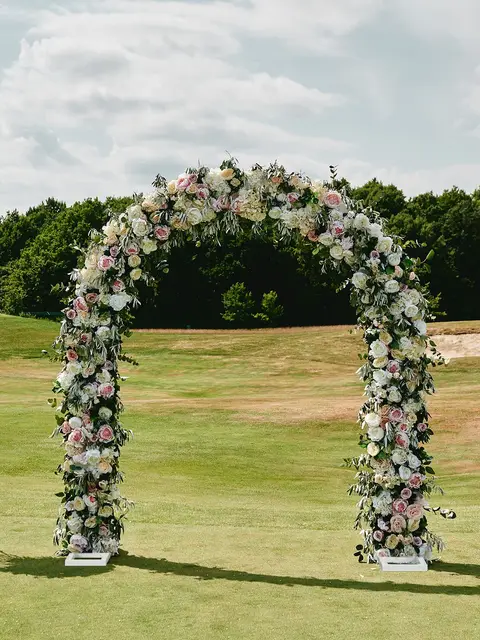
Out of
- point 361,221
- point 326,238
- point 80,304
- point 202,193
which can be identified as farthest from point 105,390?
point 361,221

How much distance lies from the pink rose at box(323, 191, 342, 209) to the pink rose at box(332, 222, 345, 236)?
0.75ft

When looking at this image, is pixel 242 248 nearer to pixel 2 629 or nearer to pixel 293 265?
pixel 293 265

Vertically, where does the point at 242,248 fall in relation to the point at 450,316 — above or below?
above

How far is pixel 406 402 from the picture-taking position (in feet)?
33.3

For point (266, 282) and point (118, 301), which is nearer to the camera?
point (118, 301)

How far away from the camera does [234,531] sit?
39.6ft

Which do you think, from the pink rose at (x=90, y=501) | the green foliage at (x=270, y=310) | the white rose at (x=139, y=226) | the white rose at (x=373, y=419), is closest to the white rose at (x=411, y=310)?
the white rose at (x=373, y=419)

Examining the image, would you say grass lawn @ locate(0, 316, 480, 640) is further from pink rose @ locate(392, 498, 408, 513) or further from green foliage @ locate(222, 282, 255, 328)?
green foliage @ locate(222, 282, 255, 328)

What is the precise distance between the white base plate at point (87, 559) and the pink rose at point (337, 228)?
4.70 meters

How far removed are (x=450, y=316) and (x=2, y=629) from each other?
64349 millimetres

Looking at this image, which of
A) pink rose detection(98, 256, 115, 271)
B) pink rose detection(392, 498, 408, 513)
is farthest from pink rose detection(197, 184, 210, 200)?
pink rose detection(392, 498, 408, 513)

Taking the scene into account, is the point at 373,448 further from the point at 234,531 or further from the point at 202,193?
the point at 202,193

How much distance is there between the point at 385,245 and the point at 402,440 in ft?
7.59

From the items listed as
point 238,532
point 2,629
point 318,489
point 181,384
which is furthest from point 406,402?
point 181,384
